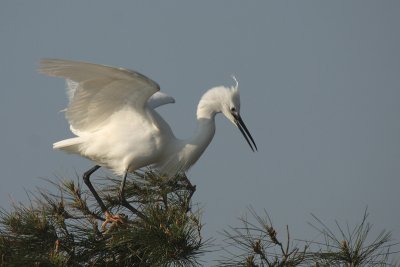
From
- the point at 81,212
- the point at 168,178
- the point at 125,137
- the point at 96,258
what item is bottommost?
the point at 96,258

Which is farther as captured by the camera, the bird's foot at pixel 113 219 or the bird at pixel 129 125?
the bird at pixel 129 125

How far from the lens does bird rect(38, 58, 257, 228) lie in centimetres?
504

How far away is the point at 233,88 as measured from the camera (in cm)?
584

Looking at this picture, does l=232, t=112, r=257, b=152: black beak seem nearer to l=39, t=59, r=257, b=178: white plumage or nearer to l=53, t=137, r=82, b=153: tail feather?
l=39, t=59, r=257, b=178: white plumage

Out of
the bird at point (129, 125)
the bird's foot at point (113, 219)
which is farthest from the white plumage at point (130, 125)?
the bird's foot at point (113, 219)

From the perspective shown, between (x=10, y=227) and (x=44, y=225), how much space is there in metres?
0.22

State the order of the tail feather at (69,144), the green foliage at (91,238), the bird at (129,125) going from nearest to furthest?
1. the green foliage at (91,238)
2. the bird at (129,125)
3. the tail feather at (69,144)

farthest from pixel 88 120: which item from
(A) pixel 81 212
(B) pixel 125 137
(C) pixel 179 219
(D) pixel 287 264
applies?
(D) pixel 287 264

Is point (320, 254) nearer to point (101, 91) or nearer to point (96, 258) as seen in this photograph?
point (96, 258)

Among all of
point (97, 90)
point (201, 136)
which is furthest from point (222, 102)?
point (97, 90)

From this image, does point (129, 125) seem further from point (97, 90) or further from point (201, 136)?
point (201, 136)

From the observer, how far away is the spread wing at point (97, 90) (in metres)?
4.56

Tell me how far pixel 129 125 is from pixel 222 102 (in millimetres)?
823

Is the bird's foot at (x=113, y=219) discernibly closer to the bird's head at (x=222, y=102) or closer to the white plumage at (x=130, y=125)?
the white plumage at (x=130, y=125)
